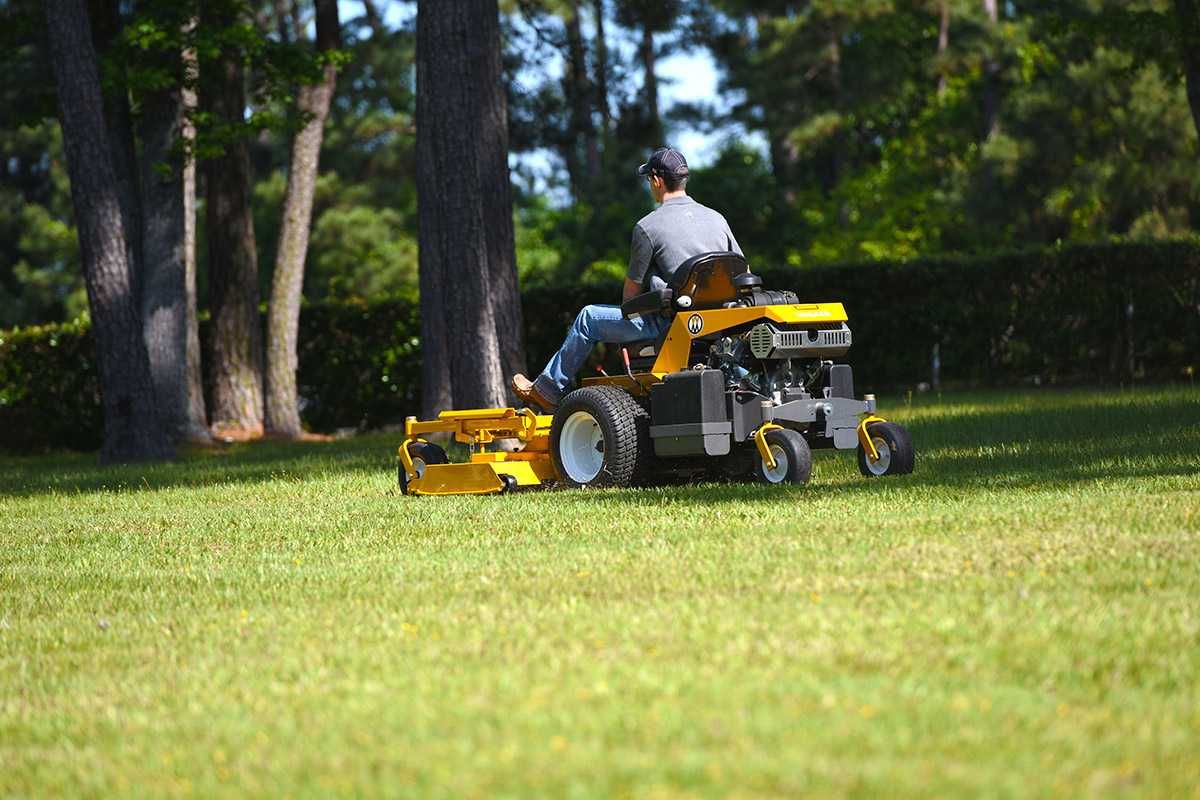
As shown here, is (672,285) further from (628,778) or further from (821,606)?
(628,778)

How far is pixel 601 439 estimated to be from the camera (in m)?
10.2

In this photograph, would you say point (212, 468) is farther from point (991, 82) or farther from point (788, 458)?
point (991, 82)

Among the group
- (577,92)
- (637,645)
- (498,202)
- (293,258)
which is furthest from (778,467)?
(577,92)

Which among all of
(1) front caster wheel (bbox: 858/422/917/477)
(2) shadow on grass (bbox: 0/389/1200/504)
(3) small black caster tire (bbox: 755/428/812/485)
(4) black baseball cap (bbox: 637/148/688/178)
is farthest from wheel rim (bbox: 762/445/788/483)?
(4) black baseball cap (bbox: 637/148/688/178)

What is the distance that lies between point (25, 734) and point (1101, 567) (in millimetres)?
3476

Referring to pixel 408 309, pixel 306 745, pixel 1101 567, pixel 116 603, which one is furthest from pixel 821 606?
pixel 408 309

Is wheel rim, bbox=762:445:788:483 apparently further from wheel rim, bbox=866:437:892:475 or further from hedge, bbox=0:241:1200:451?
hedge, bbox=0:241:1200:451

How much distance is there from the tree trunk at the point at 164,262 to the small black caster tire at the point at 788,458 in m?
11.3

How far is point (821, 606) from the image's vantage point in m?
5.52

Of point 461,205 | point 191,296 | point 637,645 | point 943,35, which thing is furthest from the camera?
point 943,35

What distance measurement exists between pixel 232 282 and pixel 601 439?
39.6 feet

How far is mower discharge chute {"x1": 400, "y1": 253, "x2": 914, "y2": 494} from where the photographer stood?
9.45m

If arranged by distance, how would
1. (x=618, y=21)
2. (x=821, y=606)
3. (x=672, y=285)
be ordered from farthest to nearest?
1. (x=618, y=21)
2. (x=672, y=285)
3. (x=821, y=606)

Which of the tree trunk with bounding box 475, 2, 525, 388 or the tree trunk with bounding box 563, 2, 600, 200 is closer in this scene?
the tree trunk with bounding box 475, 2, 525, 388
